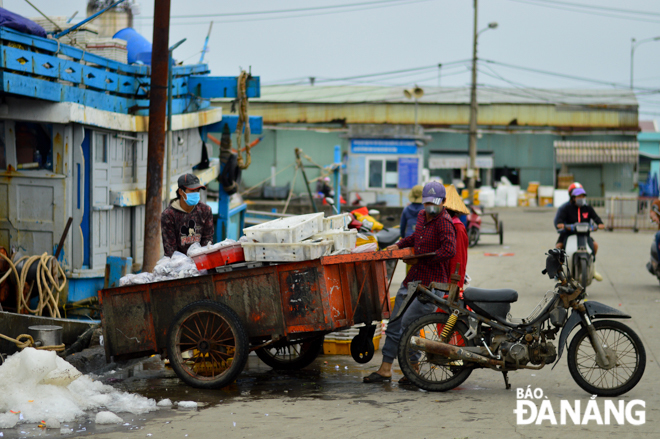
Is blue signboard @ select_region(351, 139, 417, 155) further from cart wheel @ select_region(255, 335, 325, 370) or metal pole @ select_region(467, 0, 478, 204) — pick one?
cart wheel @ select_region(255, 335, 325, 370)

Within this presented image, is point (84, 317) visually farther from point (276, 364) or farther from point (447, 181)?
point (447, 181)

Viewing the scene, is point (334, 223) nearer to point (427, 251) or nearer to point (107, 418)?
point (427, 251)

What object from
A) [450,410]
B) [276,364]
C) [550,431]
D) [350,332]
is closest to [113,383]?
[276,364]

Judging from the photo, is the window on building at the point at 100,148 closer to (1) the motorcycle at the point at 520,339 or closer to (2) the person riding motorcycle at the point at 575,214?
(1) the motorcycle at the point at 520,339

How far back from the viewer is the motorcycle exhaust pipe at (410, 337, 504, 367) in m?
6.42

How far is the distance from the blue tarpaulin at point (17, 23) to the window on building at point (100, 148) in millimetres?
1665

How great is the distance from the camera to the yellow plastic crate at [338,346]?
326 inches

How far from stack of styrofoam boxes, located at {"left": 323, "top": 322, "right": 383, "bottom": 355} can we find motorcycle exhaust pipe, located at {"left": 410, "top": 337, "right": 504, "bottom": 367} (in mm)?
1765

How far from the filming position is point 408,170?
30266 millimetres

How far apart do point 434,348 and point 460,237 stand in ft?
4.36

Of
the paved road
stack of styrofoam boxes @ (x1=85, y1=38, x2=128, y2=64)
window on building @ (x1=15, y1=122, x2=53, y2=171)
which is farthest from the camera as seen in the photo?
stack of styrofoam boxes @ (x1=85, y1=38, x2=128, y2=64)

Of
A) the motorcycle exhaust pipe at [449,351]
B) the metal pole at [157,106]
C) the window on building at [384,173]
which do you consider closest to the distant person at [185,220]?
the metal pole at [157,106]

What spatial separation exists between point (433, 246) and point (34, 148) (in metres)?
5.79

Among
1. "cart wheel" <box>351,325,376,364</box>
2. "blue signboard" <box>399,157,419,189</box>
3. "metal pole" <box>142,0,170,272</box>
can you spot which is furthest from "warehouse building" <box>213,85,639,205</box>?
"cart wheel" <box>351,325,376,364</box>
